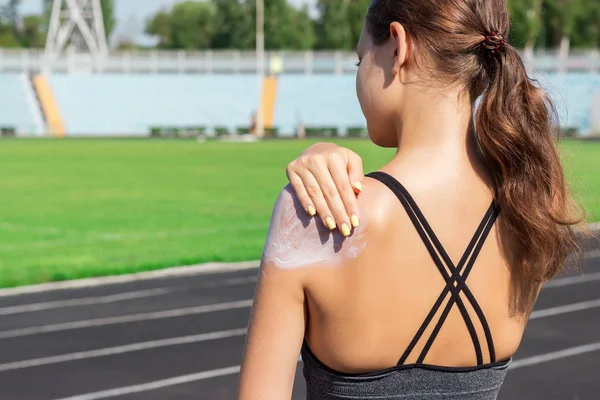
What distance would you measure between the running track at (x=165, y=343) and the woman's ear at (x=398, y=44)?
15.3 feet

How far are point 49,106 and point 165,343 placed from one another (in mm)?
54578

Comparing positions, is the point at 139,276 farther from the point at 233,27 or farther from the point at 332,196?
the point at 233,27

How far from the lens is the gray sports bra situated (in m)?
1.60

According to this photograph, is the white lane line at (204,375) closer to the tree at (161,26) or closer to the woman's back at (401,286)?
the woman's back at (401,286)

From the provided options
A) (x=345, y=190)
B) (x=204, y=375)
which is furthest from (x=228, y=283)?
(x=345, y=190)

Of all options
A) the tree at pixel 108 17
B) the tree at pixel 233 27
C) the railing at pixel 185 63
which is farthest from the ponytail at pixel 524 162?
the tree at pixel 108 17

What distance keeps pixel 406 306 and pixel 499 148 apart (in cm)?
31

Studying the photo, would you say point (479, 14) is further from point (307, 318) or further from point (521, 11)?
point (521, 11)

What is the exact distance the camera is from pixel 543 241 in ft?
5.57

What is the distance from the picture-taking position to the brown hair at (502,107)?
1.66m

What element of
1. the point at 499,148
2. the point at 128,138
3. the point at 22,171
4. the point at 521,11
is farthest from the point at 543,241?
the point at 521,11

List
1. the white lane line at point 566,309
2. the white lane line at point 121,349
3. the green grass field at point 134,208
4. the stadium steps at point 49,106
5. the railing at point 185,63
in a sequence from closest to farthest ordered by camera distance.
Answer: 1. the white lane line at point 121,349
2. the white lane line at point 566,309
3. the green grass field at point 134,208
4. the stadium steps at point 49,106
5. the railing at point 185,63

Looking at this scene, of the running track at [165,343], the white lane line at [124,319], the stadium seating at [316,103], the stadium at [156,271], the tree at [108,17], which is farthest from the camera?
the tree at [108,17]

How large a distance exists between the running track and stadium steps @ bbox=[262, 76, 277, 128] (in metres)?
51.7
